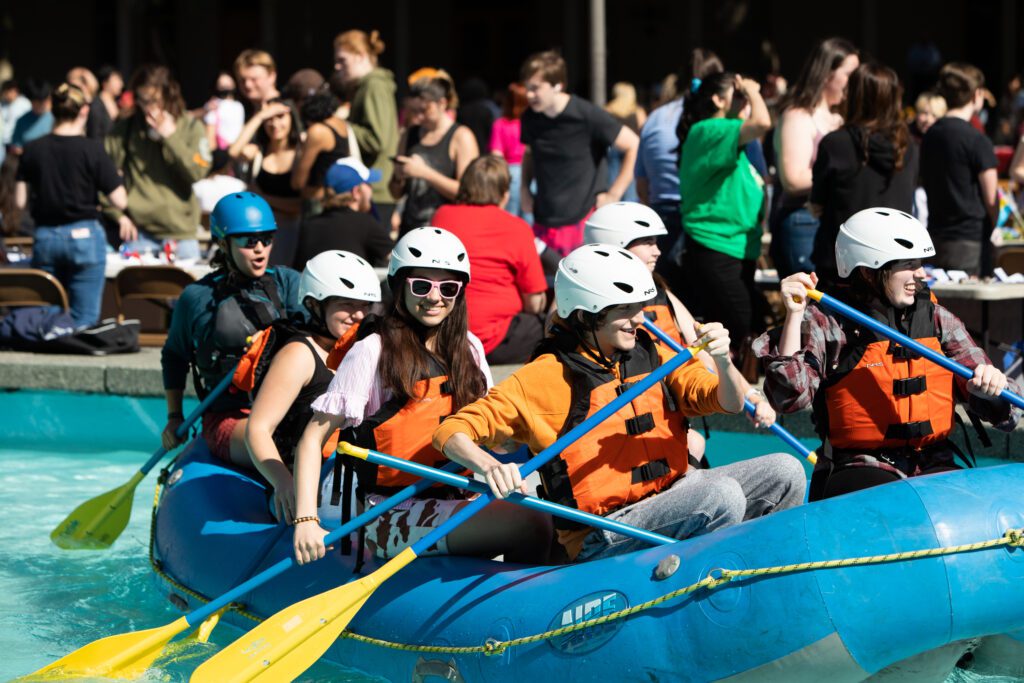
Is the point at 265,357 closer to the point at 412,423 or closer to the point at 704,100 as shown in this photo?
the point at 412,423

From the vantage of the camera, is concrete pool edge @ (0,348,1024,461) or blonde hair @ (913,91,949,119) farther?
blonde hair @ (913,91,949,119)

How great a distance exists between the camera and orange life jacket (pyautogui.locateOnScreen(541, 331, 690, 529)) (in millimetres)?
4551

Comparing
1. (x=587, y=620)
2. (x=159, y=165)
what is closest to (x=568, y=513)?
(x=587, y=620)

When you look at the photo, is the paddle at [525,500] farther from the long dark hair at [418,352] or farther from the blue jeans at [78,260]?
the blue jeans at [78,260]

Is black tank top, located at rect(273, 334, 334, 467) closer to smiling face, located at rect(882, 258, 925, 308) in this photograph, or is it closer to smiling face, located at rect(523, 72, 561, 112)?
smiling face, located at rect(882, 258, 925, 308)

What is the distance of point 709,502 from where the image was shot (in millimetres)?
4469

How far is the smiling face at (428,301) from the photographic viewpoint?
492 cm

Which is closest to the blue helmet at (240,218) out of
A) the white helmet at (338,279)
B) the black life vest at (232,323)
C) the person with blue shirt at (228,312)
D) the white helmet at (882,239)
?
the person with blue shirt at (228,312)

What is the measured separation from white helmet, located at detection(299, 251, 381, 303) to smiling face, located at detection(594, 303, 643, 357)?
3.80 feet

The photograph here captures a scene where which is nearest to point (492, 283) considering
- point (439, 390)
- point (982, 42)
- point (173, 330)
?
point (173, 330)

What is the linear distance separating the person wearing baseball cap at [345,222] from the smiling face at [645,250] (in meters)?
2.52

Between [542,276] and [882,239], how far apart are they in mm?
3028

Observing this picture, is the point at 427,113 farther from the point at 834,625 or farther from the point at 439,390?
the point at 834,625

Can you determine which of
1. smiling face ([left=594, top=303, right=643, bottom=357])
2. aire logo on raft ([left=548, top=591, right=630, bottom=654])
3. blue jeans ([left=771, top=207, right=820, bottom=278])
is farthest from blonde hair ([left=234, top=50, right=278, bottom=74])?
aire logo on raft ([left=548, top=591, right=630, bottom=654])
